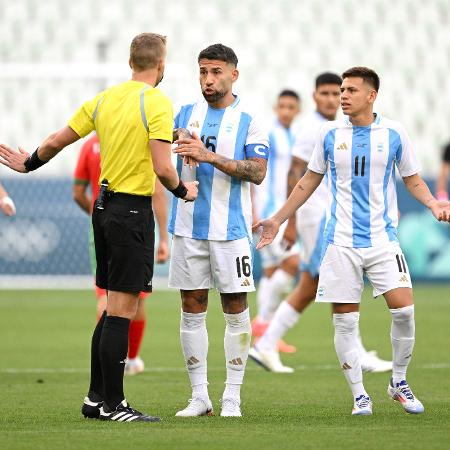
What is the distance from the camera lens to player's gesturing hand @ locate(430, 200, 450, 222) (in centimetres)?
685

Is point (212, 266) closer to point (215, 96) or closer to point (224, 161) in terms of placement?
point (224, 161)

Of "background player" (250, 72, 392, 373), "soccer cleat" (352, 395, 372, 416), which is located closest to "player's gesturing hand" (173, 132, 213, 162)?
"soccer cleat" (352, 395, 372, 416)

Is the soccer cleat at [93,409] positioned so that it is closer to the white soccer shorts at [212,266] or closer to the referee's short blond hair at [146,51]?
the white soccer shorts at [212,266]

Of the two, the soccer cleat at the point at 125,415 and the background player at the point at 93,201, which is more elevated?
the background player at the point at 93,201

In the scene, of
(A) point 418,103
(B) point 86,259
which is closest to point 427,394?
(B) point 86,259

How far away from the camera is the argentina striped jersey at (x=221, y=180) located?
6.89 metres

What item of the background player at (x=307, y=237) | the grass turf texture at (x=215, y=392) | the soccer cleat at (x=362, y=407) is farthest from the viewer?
the background player at (x=307, y=237)

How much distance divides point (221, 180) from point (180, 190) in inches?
20.1

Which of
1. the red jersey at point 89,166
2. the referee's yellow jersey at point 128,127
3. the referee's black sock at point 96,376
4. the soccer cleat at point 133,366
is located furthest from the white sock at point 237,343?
the soccer cleat at point 133,366

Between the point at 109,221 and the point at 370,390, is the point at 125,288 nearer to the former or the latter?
the point at 109,221

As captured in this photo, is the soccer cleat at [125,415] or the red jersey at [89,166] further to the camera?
the red jersey at [89,166]

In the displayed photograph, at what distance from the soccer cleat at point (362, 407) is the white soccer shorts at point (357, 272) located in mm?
545

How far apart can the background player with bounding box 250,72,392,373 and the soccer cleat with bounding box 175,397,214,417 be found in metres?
2.66

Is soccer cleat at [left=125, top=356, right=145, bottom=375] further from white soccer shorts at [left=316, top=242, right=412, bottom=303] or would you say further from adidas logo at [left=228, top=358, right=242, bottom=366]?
white soccer shorts at [left=316, top=242, right=412, bottom=303]
